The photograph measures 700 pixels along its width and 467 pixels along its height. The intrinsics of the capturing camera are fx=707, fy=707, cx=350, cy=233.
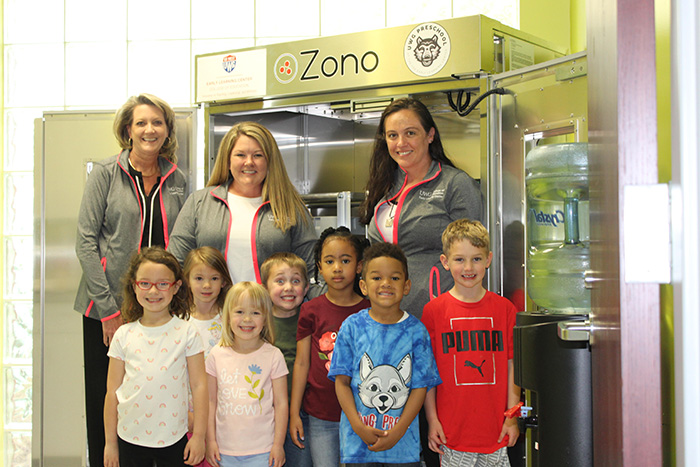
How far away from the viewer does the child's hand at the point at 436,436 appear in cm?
220

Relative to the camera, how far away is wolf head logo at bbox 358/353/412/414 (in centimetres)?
215

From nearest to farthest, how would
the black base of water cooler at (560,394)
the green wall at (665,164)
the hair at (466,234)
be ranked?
1. the green wall at (665,164)
2. the black base of water cooler at (560,394)
3. the hair at (466,234)

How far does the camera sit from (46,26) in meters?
4.03

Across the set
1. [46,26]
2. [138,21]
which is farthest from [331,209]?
[46,26]

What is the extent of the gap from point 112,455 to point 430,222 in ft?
4.31

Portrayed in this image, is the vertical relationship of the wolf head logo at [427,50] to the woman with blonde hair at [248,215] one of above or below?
above

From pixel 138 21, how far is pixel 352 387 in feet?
9.03

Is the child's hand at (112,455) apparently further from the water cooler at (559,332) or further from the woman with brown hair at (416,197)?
the water cooler at (559,332)

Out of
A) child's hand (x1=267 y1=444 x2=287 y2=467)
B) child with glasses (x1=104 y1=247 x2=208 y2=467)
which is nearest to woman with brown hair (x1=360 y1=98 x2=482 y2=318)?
child's hand (x1=267 y1=444 x2=287 y2=467)

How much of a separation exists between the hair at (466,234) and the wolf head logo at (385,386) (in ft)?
1.35

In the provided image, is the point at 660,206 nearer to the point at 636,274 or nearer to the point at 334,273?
the point at 636,274

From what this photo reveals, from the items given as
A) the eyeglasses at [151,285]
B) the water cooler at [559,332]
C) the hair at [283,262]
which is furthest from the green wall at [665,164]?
the eyeglasses at [151,285]

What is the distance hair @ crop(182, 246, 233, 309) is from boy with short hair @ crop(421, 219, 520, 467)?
0.77 m

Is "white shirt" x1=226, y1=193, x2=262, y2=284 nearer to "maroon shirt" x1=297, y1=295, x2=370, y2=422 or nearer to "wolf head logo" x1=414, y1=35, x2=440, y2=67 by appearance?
"maroon shirt" x1=297, y1=295, x2=370, y2=422
